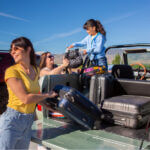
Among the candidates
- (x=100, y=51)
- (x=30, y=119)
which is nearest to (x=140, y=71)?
(x=100, y=51)

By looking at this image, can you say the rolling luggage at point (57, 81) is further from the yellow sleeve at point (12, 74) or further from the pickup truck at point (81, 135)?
the yellow sleeve at point (12, 74)

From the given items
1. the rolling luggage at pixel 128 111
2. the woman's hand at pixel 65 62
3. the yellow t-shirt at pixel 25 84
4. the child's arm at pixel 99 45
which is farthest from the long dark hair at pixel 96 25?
the yellow t-shirt at pixel 25 84

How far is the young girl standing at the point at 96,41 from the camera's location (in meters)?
3.43

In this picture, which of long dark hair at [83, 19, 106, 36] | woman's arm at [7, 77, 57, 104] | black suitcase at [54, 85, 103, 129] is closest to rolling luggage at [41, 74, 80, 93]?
black suitcase at [54, 85, 103, 129]

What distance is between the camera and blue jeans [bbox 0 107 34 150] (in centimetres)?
180

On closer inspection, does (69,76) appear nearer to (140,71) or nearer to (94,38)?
(94,38)

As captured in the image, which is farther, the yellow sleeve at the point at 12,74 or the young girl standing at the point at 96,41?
the young girl standing at the point at 96,41

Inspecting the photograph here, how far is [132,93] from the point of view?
2.76 m

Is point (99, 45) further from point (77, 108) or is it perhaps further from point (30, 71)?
point (30, 71)

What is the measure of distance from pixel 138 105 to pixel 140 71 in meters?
2.42

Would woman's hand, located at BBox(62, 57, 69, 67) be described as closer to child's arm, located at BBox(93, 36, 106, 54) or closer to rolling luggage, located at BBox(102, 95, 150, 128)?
child's arm, located at BBox(93, 36, 106, 54)

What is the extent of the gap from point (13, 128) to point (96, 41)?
6.90 ft

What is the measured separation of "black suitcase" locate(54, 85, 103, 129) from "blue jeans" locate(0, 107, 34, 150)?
1.22 ft

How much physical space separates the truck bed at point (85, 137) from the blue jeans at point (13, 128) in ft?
0.77
